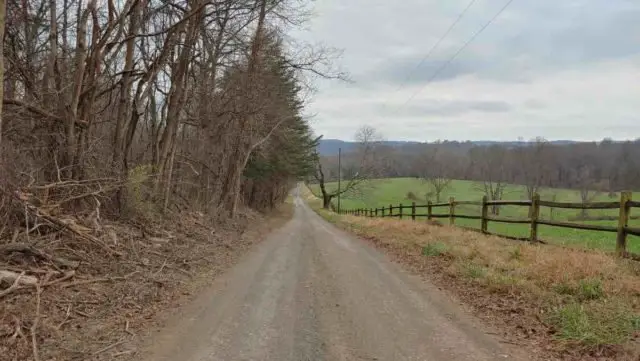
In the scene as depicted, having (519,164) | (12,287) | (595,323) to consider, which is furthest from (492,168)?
(12,287)

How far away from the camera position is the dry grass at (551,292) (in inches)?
202

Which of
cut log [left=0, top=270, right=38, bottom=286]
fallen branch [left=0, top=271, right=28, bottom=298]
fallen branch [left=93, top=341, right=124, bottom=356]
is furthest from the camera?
cut log [left=0, top=270, right=38, bottom=286]

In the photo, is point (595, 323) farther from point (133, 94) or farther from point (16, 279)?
point (133, 94)

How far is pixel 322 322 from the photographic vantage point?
6020 millimetres

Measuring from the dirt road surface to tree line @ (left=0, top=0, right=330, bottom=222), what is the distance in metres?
3.67

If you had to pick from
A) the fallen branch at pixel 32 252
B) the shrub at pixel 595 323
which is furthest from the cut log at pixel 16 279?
the shrub at pixel 595 323

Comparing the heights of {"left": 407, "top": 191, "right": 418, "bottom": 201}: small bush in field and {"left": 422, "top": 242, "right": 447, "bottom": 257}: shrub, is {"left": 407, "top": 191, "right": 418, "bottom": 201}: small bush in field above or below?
below

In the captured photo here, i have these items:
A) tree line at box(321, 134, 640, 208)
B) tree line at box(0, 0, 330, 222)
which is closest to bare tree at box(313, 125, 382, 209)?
tree line at box(321, 134, 640, 208)

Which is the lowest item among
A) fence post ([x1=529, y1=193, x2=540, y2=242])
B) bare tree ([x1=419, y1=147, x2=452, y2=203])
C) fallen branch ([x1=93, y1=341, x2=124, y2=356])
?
fallen branch ([x1=93, y1=341, x2=124, y2=356])

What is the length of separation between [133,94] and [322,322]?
1363 centimetres

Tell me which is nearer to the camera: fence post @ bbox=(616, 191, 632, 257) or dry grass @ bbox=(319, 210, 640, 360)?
dry grass @ bbox=(319, 210, 640, 360)

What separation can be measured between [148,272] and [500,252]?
6.74 metres

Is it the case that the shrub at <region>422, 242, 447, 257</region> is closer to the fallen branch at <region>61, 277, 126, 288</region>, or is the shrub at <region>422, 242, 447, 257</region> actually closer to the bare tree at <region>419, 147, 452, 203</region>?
the fallen branch at <region>61, 277, 126, 288</region>

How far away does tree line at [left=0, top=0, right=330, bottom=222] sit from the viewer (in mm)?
9555
